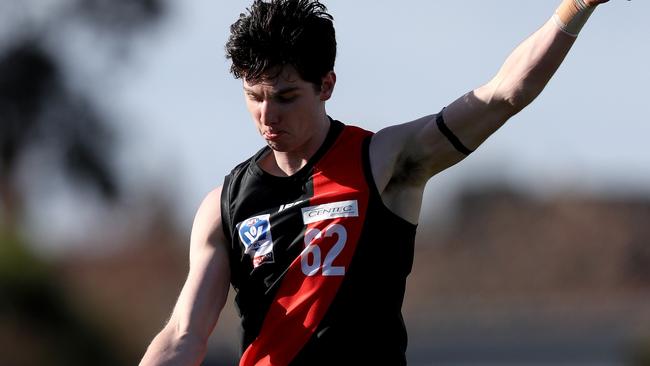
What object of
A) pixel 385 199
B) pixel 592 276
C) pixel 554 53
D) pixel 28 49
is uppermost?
pixel 28 49

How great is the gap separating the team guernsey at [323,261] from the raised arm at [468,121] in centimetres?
A: 11

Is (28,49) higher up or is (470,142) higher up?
(28,49)

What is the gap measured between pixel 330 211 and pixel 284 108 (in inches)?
19.1

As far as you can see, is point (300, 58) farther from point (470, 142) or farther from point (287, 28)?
point (470, 142)

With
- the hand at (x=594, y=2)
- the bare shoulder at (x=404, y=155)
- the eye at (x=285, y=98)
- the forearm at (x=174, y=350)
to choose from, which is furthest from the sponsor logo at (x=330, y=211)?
the hand at (x=594, y=2)

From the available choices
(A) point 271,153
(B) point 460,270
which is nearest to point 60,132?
(B) point 460,270

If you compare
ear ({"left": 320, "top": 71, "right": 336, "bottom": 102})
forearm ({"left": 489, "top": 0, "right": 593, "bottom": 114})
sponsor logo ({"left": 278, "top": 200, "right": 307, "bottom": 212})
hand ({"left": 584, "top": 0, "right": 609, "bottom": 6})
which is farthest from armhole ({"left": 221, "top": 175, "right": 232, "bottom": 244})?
hand ({"left": 584, "top": 0, "right": 609, "bottom": 6})

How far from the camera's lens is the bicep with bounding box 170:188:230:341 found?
8047 millimetres

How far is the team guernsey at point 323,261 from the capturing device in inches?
310

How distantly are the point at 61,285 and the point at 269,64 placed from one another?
20568 mm

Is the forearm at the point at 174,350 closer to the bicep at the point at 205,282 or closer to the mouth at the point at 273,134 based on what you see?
the bicep at the point at 205,282

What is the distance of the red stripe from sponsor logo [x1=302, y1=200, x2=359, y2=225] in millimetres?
17

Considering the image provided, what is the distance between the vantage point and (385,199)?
26.1ft

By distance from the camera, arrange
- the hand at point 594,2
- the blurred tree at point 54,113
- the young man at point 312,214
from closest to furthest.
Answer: the hand at point 594,2 → the young man at point 312,214 → the blurred tree at point 54,113
